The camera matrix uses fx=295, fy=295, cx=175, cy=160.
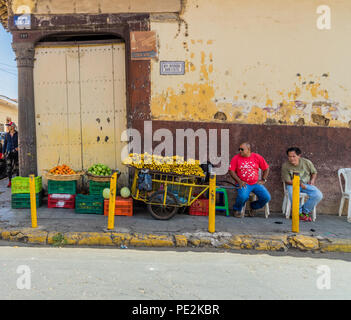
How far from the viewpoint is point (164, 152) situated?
6469mm

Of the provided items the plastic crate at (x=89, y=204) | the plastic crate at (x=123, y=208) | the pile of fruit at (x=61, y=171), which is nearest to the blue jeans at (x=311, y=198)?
the plastic crate at (x=123, y=208)

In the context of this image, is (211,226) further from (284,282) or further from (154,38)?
(154,38)

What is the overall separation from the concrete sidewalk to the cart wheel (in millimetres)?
130

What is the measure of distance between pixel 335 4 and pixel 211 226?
536cm

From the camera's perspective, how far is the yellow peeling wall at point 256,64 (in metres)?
6.27

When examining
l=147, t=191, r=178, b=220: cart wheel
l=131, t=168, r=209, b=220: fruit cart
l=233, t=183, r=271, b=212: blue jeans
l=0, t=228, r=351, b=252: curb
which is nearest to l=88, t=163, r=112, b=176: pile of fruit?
l=131, t=168, r=209, b=220: fruit cart

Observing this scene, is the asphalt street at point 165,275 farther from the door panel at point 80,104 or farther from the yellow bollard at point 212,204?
the door panel at point 80,104

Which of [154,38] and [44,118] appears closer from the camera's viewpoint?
[154,38]

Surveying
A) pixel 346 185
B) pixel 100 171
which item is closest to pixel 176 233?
pixel 100 171

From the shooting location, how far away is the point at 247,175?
5.84 meters

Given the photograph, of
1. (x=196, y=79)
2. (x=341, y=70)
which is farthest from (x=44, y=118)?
(x=341, y=70)

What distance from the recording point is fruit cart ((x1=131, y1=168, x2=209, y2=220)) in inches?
218

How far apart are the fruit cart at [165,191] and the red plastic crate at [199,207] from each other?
11.0 inches

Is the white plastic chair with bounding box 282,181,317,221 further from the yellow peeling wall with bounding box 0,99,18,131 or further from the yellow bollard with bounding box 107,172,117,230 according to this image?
the yellow peeling wall with bounding box 0,99,18,131
